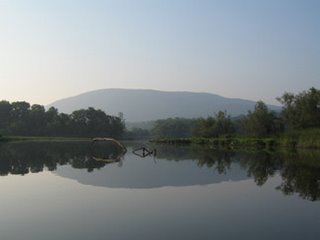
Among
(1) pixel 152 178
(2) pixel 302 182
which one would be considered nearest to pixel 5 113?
(1) pixel 152 178

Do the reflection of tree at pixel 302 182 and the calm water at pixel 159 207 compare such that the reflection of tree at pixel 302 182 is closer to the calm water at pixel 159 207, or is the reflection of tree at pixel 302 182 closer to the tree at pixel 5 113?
the calm water at pixel 159 207

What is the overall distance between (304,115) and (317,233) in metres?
64.6

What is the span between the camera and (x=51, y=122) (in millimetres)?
138625

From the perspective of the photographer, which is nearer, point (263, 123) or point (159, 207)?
point (159, 207)

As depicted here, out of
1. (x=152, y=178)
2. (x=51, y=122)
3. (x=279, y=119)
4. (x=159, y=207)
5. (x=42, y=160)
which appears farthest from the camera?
(x=51, y=122)

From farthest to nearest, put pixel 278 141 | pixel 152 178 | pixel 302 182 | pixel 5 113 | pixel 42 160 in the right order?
pixel 5 113
pixel 278 141
pixel 42 160
pixel 152 178
pixel 302 182

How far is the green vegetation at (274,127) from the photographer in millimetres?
67438

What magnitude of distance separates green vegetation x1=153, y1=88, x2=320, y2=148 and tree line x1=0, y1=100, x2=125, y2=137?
166 feet

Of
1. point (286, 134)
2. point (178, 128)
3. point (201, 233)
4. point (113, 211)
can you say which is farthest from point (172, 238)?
point (178, 128)

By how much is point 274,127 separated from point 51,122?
78.4 m

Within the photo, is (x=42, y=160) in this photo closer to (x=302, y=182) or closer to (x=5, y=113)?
(x=302, y=182)

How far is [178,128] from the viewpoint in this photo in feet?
567

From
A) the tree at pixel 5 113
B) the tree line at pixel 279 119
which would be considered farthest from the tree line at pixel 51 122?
the tree line at pixel 279 119

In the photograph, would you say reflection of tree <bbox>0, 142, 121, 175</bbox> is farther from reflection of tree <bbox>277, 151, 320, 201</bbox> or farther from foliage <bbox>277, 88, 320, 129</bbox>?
foliage <bbox>277, 88, 320, 129</bbox>
